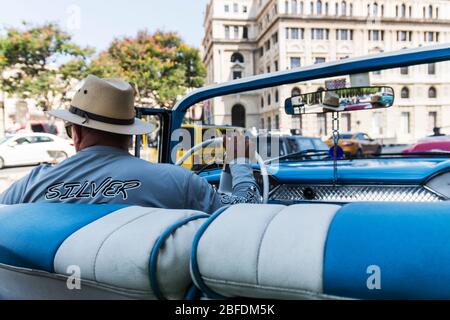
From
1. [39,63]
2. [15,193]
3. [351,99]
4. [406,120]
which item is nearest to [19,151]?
[39,63]

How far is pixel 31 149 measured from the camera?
16.5 metres

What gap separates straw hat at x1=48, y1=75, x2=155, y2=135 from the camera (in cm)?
172

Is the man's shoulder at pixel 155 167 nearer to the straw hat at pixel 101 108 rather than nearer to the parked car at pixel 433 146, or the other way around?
the straw hat at pixel 101 108

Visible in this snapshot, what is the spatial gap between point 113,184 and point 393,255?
1.03m

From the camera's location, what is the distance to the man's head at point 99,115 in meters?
1.73

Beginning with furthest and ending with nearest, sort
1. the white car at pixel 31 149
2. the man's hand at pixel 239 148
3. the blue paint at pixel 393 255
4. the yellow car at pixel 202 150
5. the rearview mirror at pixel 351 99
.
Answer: the white car at pixel 31 149
the yellow car at pixel 202 150
the rearview mirror at pixel 351 99
the man's hand at pixel 239 148
the blue paint at pixel 393 255

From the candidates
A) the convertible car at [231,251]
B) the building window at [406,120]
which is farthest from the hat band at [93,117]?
the building window at [406,120]

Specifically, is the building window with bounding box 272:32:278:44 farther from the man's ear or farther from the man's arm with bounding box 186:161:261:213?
the man's ear

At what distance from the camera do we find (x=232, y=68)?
53688 millimetres

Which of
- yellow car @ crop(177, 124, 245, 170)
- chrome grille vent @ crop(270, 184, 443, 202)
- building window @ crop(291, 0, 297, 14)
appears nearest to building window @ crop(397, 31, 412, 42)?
building window @ crop(291, 0, 297, 14)

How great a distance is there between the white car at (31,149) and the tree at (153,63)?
10.6 metres

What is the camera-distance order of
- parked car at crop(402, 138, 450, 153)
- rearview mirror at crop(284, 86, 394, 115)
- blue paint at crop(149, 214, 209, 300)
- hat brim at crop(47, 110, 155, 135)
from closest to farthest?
blue paint at crop(149, 214, 209, 300) < hat brim at crop(47, 110, 155, 135) < rearview mirror at crop(284, 86, 394, 115) < parked car at crop(402, 138, 450, 153)

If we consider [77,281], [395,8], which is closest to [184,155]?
[77,281]
